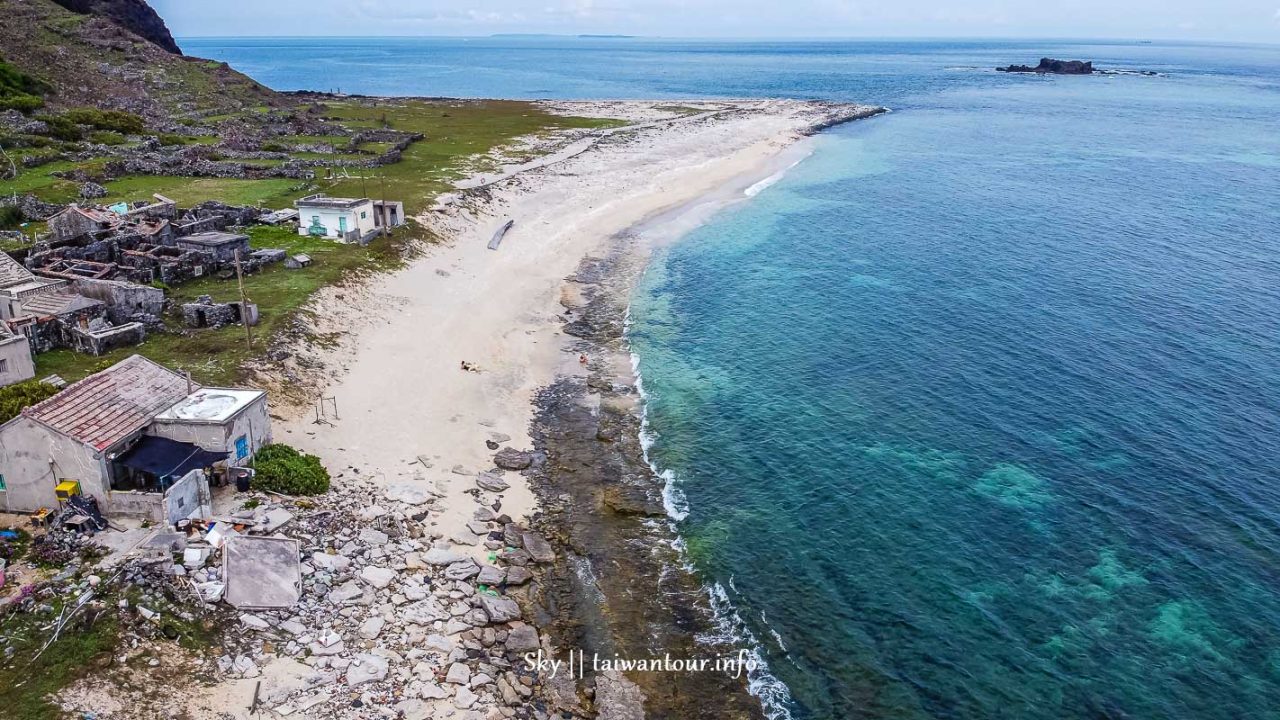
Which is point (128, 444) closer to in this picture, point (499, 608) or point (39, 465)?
point (39, 465)

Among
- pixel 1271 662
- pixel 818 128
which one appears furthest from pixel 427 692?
pixel 818 128

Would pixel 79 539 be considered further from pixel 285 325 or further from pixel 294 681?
pixel 285 325

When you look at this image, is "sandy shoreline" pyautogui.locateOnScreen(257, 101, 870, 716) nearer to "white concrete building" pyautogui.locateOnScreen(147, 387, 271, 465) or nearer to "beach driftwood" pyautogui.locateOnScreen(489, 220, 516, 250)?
"beach driftwood" pyautogui.locateOnScreen(489, 220, 516, 250)

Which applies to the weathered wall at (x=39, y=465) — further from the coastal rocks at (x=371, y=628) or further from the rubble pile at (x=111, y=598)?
the coastal rocks at (x=371, y=628)

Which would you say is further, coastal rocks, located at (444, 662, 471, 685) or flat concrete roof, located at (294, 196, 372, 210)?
flat concrete roof, located at (294, 196, 372, 210)

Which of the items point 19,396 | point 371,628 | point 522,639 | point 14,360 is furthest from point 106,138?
point 522,639

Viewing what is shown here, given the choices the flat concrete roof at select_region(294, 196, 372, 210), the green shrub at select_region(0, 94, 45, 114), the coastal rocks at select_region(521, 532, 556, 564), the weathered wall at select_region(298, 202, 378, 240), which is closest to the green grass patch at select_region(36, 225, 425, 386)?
the weathered wall at select_region(298, 202, 378, 240)

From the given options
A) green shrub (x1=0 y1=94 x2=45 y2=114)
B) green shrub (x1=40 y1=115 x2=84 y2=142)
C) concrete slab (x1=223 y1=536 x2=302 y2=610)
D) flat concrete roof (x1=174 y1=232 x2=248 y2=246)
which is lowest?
concrete slab (x1=223 y1=536 x2=302 y2=610)
